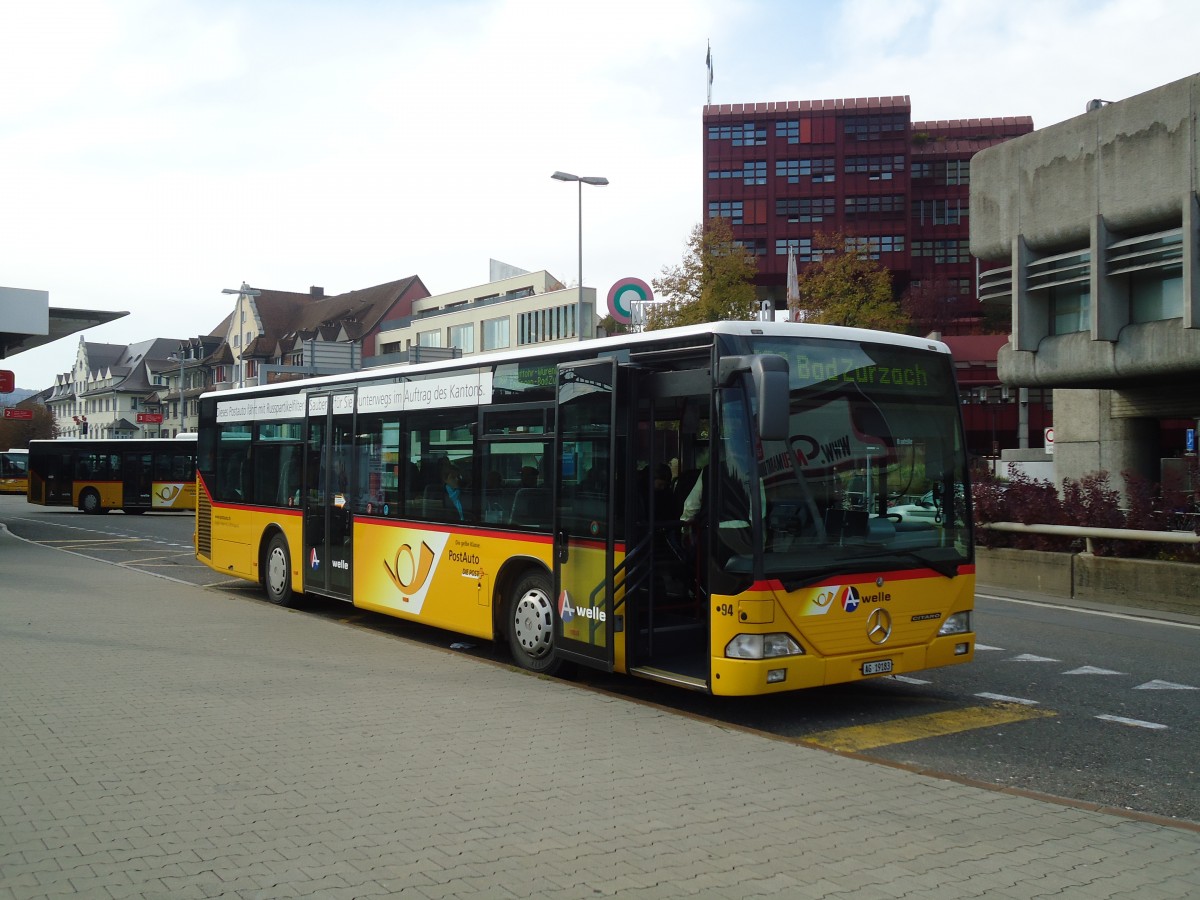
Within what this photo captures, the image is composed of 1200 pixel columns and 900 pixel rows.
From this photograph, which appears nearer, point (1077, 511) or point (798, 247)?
point (1077, 511)

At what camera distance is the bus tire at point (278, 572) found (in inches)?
561

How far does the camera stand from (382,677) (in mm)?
9172

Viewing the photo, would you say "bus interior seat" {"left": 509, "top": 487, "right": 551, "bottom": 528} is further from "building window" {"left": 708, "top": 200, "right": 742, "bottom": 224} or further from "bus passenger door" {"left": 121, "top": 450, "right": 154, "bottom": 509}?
"building window" {"left": 708, "top": 200, "right": 742, "bottom": 224}

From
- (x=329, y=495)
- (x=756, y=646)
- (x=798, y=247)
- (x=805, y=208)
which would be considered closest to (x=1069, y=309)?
(x=329, y=495)

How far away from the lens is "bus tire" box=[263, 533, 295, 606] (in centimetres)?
1425

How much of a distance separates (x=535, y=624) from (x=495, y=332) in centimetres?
7221

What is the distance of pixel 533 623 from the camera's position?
9.58 m

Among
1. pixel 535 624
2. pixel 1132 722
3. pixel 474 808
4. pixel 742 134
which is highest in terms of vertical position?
pixel 742 134

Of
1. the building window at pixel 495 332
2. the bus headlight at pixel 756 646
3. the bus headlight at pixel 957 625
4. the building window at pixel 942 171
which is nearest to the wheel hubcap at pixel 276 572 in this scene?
the bus headlight at pixel 756 646

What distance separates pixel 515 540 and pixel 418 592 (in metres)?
2.05

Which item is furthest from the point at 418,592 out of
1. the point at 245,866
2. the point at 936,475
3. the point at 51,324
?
the point at 51,324

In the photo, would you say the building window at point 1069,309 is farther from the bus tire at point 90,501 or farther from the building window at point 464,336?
the building window at point 464,336

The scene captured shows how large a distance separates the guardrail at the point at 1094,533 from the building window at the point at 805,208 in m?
73.1

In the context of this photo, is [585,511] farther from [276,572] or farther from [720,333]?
[276,572]
